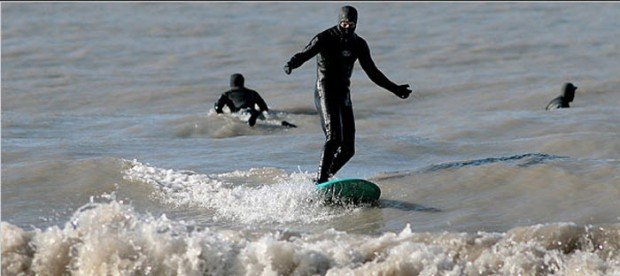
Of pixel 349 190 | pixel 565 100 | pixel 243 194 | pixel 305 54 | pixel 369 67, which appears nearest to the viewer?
pixel 305 54

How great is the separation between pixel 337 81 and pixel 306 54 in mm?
417

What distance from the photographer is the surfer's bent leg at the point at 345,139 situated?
11.8 metres

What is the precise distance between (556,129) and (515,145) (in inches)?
63.4

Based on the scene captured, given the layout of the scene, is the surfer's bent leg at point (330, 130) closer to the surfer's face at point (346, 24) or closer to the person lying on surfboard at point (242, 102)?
the surfer's face at point (346, 24)

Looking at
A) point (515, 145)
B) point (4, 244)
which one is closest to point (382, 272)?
point (4, 244)

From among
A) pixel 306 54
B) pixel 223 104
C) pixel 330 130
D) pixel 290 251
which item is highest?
pixel 306 54

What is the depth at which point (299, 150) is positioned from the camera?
15.8 meters

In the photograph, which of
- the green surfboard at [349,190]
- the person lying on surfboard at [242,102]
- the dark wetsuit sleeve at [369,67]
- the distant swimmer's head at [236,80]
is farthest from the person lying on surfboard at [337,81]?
the distant swimmer's head at [236,80]

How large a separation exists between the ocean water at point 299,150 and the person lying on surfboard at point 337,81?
1.52ft

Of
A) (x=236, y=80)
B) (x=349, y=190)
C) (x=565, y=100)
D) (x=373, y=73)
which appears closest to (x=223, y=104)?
(x=236, y=80)

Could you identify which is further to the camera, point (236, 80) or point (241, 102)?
point (236, 80)

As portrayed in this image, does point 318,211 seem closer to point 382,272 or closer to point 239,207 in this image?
point 239,207

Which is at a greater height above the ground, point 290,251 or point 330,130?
point 330,130

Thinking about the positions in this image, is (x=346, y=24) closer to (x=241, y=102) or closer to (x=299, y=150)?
(x=299, y=150)
